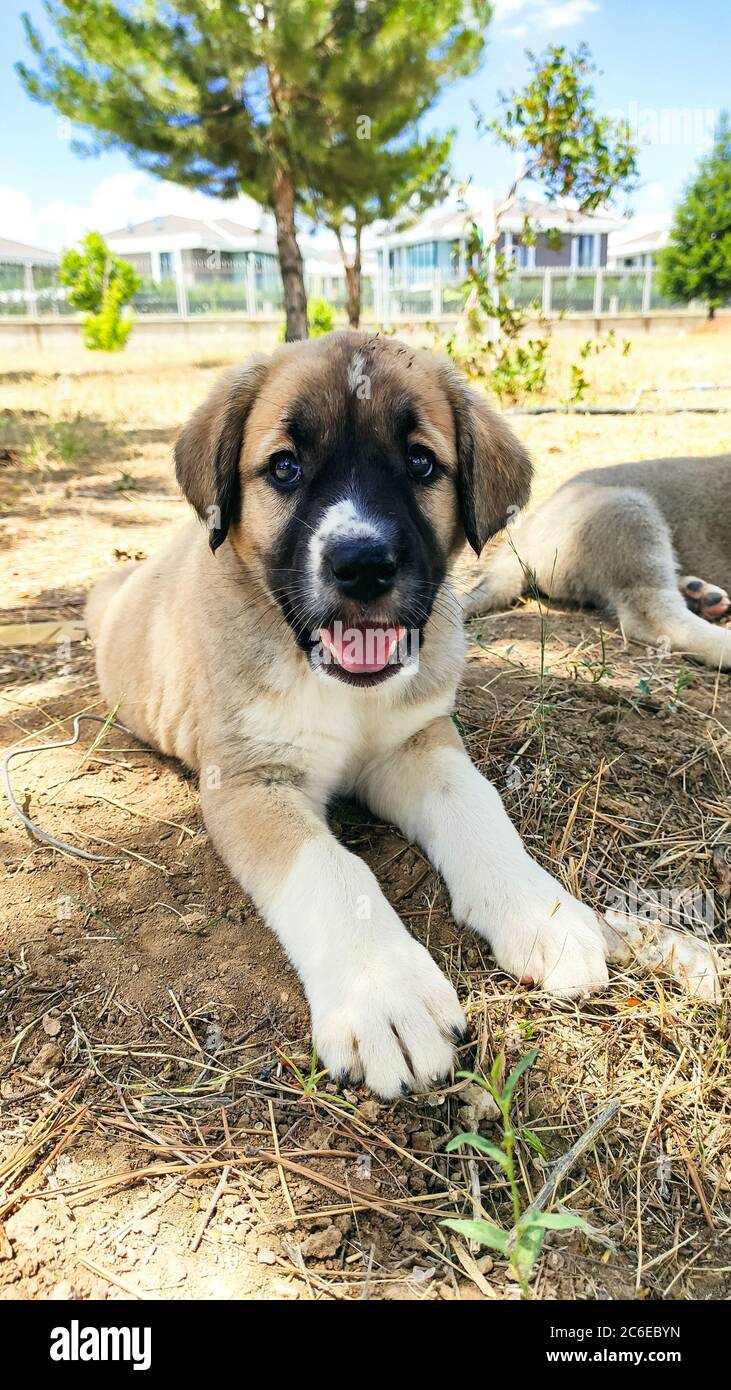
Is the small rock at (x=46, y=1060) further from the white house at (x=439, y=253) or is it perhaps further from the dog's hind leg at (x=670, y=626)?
the white house at (x=439, y=253)

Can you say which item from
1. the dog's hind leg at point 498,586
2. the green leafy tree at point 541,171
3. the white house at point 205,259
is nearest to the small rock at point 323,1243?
the dog's hind leg at point 498,586

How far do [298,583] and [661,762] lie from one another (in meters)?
1.37

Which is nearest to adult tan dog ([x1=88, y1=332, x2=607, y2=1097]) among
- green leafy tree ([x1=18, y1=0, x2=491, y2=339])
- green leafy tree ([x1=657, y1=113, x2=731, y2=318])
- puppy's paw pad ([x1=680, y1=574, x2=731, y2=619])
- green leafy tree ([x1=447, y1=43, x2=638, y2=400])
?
puppy's paw pad ([x1=680, y1=574, x2=731, y2=619])

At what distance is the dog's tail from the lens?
436 centimetres

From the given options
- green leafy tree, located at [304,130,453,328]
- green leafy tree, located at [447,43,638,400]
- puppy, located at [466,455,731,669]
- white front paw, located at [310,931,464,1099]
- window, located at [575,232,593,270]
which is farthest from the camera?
window, located at [575,232,593,270]

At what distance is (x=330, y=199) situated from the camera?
17.2m

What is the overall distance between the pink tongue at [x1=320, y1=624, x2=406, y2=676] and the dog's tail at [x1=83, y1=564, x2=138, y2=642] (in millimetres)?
2010

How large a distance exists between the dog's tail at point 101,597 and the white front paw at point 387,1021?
102 inches

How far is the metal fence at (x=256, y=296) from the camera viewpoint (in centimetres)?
3575

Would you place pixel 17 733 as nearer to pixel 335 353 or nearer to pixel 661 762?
pixel 335 353

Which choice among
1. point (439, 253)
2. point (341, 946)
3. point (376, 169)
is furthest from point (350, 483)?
point (439, 253)

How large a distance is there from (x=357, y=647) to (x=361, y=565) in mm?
331

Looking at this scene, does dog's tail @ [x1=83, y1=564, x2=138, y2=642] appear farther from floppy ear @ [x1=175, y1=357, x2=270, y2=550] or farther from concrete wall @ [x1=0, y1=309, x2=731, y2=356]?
concrete wall @ [x1=0, y1=309, x2=731, y2=356]

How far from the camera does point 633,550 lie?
4.70 meters
